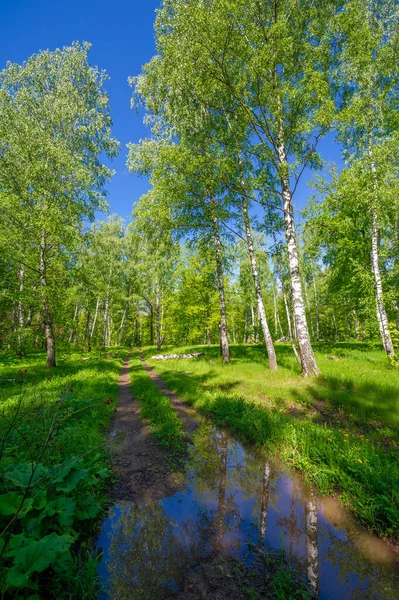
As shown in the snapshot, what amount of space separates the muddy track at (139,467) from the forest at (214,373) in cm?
5

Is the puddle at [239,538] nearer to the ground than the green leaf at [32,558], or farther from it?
nearer to the ground

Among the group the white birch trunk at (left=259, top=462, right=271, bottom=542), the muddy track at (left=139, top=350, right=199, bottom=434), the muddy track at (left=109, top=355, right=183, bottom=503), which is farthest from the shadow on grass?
the muddy track at (left=109, top=355, right=183, bottom=503)

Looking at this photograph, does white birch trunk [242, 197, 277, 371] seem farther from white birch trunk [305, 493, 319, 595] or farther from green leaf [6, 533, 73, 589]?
green leaf [6, 533, 73, 589]

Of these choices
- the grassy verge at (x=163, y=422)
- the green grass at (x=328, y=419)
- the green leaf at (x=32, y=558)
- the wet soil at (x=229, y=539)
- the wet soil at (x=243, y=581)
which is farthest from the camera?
the grassy verge at (x=163, y=422)

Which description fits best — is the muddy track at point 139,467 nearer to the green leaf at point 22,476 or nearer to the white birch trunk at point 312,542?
the green leaf at point 22,476

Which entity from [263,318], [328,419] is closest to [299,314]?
[263,318]

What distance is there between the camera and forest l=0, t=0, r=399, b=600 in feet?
9.68

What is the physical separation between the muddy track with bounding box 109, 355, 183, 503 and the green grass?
7.70ft

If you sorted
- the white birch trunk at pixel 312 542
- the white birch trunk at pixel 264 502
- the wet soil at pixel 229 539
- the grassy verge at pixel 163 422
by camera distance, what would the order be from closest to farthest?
1. the wet soil at pixel 229 539
2. the white birch trunk at pixel 312 542
3. the white birch trunk at pixel 264 502
4. the grassy verge at pixel 163 422

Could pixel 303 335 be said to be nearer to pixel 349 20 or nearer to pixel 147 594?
pixel 147 594

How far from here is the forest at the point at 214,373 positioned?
2951 mm

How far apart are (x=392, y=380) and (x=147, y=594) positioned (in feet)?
31.3

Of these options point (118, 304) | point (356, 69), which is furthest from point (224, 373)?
point (118, 304)

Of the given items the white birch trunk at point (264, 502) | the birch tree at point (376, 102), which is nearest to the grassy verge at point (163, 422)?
the white birch trunk at point (264, 502)
